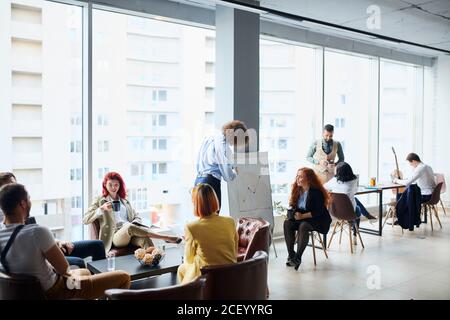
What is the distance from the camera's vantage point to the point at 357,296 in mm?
3990

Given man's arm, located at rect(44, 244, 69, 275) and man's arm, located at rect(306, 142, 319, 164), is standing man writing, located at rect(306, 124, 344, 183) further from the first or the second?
man's arm, located at rect(44, 244, 69, 275)

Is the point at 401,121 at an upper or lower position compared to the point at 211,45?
lower

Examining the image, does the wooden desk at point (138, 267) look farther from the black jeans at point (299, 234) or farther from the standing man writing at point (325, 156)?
the standing man writing at point (325, 156)

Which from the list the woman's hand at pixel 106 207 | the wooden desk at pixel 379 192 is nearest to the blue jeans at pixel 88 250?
the woman's hand at pixel 106 207

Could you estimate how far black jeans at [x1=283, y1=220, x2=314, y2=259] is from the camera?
4977mm

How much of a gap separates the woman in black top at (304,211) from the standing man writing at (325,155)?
166 centimetres

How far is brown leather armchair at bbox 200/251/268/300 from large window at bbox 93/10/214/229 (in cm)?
282

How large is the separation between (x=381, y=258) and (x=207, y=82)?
3169 mm

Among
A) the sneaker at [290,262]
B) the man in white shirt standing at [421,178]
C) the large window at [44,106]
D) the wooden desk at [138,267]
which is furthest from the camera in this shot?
the man in white shirt standing at [421,178]

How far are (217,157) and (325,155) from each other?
258 centimetres

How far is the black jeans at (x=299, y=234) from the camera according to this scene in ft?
16.3

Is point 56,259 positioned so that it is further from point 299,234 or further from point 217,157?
point 299,234
